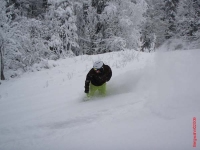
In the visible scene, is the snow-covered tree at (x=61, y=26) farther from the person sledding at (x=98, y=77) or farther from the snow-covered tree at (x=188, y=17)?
the snow-covered tree at (x=188, y=17)

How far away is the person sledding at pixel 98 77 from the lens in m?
5.12

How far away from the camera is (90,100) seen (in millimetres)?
5344

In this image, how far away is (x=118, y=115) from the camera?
3877 mm

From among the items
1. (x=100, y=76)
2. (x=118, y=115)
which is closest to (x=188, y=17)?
(x=100, y=76)

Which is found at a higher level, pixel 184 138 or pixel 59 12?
pixel 59 12

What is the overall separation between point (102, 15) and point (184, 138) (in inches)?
624

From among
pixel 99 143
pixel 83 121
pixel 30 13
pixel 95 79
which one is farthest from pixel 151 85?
pixel 30 13

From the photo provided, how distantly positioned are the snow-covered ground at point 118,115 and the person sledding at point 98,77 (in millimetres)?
383

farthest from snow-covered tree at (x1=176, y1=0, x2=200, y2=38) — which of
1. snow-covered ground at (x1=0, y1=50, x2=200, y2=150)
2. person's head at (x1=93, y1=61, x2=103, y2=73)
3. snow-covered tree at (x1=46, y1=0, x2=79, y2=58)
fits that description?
person's head at (x1=93, y1=61, x2=103, y2=73)

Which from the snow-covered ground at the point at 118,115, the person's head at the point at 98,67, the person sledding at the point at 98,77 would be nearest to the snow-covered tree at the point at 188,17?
the snow-covered ground at the point at 118,115

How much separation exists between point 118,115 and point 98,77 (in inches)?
64.5

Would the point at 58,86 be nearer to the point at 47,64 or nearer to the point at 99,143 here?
the point at 47,64

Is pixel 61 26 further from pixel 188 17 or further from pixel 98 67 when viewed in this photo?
pixel 188 17

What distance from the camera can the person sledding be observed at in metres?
5.12
